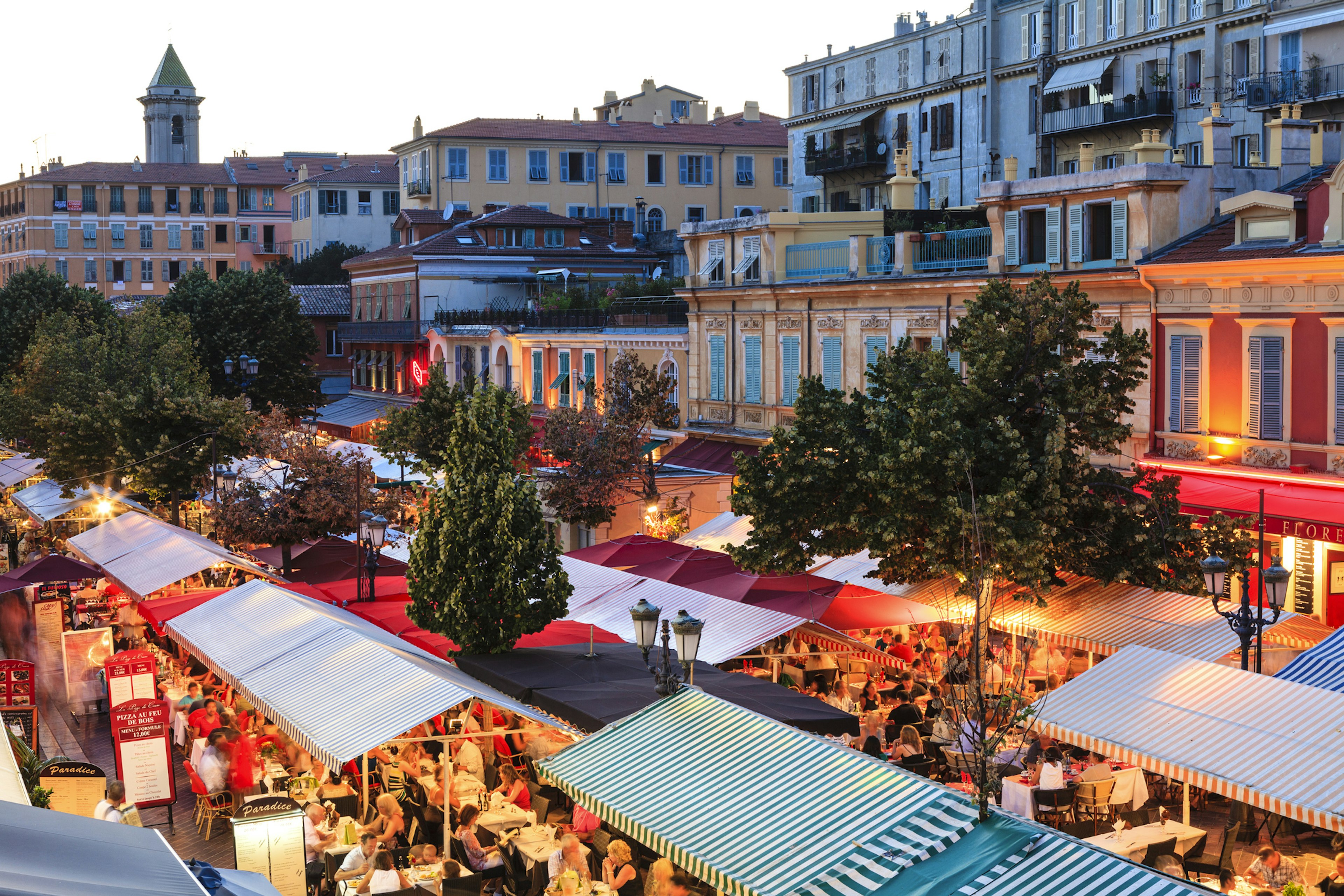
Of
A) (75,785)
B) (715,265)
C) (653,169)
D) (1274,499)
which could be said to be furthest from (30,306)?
(1274,499)

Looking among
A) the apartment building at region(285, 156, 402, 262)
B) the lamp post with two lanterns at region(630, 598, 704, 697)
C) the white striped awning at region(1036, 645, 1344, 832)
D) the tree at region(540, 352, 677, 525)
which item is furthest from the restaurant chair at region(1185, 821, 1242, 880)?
the apartment building at region(285, 156, 402, 262)

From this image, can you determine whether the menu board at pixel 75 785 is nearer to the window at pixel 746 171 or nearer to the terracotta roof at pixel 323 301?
the terracotta roof at pixel 323 301

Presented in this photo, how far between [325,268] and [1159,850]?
252 feet

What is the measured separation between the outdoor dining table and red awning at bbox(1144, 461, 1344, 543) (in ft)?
24.5

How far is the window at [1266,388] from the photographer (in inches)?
974

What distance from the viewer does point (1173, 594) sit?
66.8 ft

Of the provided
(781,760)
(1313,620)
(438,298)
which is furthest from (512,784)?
(438,298)

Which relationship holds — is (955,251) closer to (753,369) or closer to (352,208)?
(753,369)

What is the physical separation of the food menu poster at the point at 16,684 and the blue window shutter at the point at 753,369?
753 inches

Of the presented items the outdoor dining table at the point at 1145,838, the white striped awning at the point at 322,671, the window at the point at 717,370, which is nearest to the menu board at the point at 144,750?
the white striped awning at the point at 322,671

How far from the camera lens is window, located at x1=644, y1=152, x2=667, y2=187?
253 feet

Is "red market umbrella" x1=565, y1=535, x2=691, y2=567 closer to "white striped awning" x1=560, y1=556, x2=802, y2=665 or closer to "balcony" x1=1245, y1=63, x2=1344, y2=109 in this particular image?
"white striped awning" x1=560, y1=556, x2=802, y2=665

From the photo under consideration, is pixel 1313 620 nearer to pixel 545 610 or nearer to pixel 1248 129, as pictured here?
pixel 545 610

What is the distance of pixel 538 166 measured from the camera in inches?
2943
